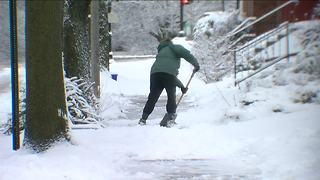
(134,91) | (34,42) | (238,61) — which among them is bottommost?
(134,91)

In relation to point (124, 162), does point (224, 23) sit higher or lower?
higher

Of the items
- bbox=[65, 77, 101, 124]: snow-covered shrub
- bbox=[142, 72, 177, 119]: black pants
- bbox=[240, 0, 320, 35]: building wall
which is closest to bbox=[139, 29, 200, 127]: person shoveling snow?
bbox=[142, 72, 177, 119]: black pants

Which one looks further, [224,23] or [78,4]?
[224,23]

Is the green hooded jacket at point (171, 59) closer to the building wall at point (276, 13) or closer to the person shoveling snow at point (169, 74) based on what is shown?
the person shoveling snow at point (169, 74)

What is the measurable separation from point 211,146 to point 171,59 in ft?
8.75

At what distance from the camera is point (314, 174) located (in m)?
5.82

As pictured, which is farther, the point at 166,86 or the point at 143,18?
the point at 143,18

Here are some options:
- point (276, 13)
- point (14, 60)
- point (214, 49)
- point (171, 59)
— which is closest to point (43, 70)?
point (14, 60)

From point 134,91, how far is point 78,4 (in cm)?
883

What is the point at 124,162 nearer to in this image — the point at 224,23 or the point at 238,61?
the point at 238,61

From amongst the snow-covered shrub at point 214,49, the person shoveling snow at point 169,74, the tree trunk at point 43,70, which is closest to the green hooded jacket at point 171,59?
the person shoveling snow at point 169,74

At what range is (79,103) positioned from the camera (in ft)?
32.1

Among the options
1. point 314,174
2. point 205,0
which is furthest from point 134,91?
point 205,0

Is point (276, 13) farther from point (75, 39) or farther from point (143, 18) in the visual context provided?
point (143, 18)
